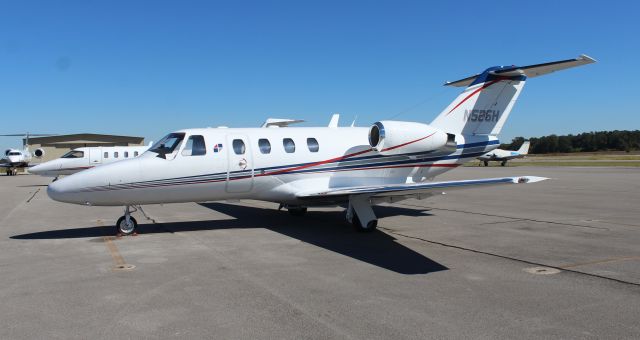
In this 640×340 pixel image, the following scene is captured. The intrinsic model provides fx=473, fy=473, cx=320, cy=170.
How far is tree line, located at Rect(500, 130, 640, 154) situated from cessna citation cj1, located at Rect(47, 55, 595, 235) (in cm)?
11140

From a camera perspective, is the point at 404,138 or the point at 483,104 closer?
the point at 404,138

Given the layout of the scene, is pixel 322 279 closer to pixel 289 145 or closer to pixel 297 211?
pixel 289 145

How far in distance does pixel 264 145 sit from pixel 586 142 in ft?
457

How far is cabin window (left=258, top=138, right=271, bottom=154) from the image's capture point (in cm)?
1117

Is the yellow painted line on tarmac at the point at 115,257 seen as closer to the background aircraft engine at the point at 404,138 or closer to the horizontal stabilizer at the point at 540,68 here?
the background aircraft engine at the point at 404,138

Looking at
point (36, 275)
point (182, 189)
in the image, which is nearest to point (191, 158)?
point (182, 189)

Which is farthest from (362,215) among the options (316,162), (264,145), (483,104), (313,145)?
(483,104)

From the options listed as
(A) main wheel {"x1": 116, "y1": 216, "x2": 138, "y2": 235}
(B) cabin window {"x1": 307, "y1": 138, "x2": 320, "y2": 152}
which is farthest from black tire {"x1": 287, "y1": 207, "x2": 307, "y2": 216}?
(A) main wheel {"x1": 116, "y1": 216, "x2": 138, "y2": 235}

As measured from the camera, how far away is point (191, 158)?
10414mm

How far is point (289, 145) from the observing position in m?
11.5

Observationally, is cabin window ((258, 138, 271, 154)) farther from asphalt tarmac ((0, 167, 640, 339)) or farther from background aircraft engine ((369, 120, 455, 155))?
background aircraft engine ((369, 120, 455, 155))

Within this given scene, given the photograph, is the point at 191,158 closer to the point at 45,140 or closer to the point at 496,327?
the point at 496,327

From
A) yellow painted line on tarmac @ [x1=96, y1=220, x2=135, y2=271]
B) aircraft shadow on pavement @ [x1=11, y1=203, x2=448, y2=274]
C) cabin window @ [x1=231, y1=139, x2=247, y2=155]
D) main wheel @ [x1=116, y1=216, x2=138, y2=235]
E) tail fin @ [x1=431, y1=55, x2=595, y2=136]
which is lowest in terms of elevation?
aircraft shadow on pavement @ [x1=11, y1=203, x2=448, y2=274]

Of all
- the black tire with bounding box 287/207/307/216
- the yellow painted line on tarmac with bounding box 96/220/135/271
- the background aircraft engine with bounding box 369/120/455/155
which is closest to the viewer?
the yellow painted line on tarmac with bounding box 96/220/135/271
